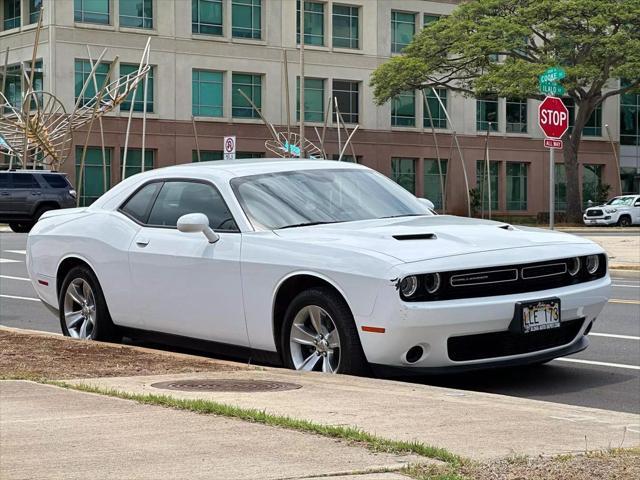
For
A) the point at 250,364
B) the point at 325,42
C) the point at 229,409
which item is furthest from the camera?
the point at 325,42

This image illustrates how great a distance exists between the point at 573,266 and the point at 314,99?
195 ft

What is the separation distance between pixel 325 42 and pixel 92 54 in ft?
44.9

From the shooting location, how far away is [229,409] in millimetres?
7242

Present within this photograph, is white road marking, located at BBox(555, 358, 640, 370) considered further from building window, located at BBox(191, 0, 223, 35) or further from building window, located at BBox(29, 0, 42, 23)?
building window, located at BBox(191, 0, 223, 35)

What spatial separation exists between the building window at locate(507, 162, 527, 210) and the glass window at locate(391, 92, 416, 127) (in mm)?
7149

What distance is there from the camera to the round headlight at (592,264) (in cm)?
1012

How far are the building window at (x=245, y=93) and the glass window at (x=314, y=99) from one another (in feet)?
7.73

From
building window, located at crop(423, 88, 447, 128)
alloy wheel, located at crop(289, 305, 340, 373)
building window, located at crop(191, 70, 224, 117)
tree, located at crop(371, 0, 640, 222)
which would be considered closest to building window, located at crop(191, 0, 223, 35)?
building window, located at crop(191, 70, 224, 117)

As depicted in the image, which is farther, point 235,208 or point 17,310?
point 17,310

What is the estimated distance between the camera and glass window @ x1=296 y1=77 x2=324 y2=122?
6831 centimetres

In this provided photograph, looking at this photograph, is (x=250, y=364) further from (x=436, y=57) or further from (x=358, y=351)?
(x=436, y=57)

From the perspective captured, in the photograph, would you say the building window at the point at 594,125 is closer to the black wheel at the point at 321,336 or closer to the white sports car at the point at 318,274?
the white sports car at the point at 318,274

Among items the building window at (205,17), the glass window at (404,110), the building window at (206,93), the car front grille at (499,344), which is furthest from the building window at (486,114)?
the car front grille at (499,344)

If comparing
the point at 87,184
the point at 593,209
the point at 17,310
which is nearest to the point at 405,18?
the point at 593,209
